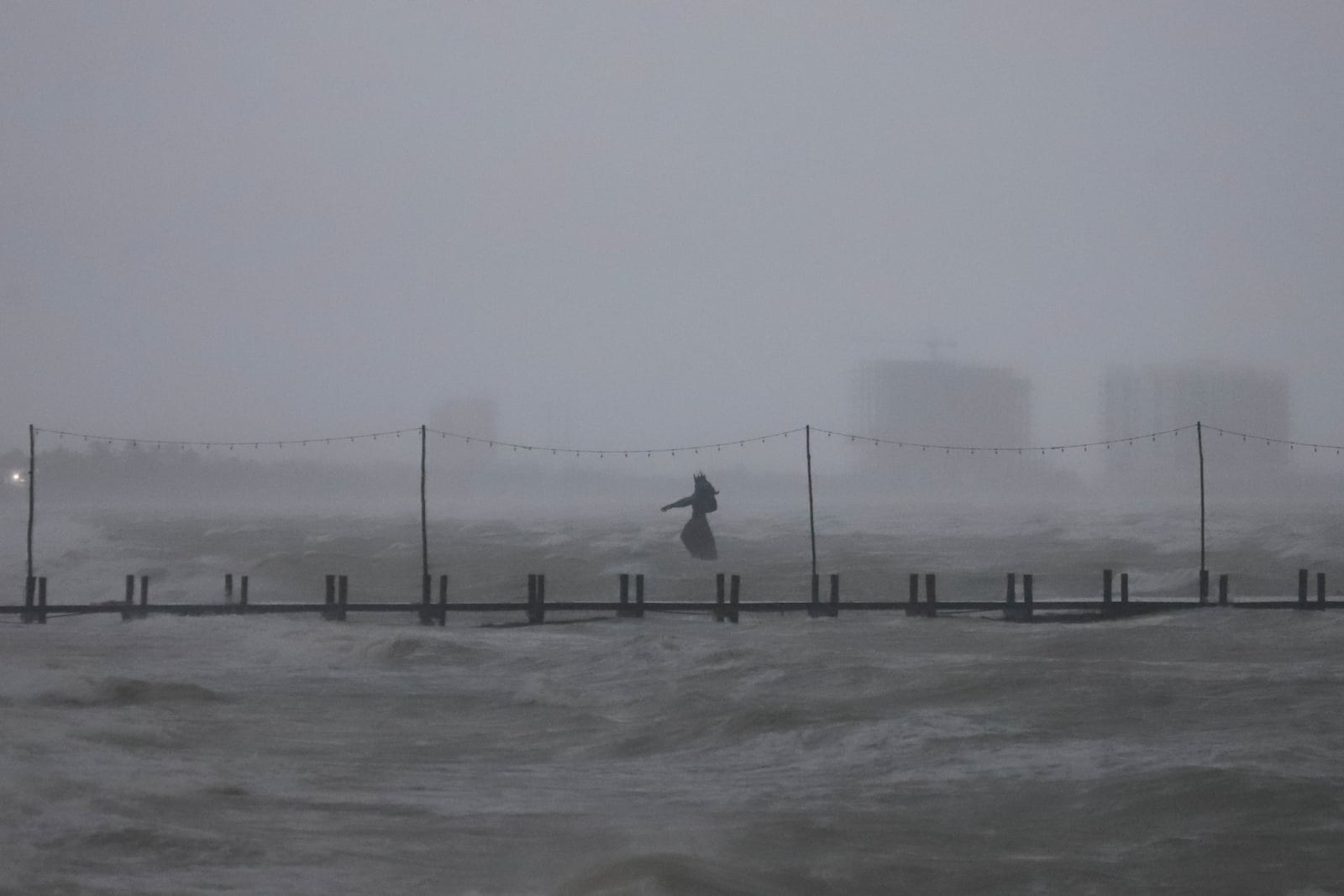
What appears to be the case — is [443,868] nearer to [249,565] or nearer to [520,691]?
[520,691]

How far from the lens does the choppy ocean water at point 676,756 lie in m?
10.3

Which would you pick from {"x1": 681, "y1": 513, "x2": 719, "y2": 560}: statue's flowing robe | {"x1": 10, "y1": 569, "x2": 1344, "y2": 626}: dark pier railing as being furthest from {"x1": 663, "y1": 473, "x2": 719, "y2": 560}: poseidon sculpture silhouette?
{"x1": 10, "y1": 569, "x2": 1344, "y2": 626}: dark pier railing

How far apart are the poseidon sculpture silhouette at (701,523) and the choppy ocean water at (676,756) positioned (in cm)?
2459

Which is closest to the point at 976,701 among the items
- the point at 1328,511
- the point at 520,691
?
the point at 520,691

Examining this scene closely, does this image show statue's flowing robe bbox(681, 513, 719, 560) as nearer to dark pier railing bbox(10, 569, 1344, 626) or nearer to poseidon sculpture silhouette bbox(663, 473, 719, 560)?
poseidon sculpture silhouette bbox(663, 473, 719, 560)

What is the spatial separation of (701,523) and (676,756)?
45805 mm

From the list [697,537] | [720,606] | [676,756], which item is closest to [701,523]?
[697,537]

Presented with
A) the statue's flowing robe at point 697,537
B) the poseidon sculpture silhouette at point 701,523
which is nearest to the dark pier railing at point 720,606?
the poseidon sculpture silhouette at point 701,523

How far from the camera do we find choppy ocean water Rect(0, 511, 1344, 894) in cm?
1027

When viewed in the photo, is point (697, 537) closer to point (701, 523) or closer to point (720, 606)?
point (701, 523)

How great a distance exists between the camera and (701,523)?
199 ft

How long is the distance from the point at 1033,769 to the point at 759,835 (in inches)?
161

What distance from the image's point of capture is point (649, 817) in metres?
Result: 11.8

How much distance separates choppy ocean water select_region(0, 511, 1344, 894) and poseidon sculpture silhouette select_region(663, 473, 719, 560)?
2459cm
